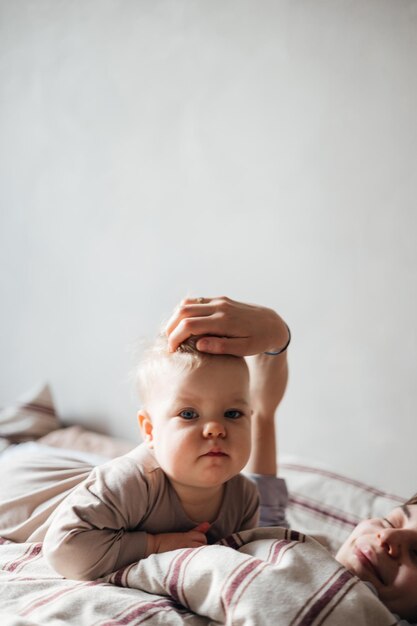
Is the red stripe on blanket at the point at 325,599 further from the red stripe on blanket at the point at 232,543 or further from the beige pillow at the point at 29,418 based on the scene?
the beige pillow at the point at 29,418

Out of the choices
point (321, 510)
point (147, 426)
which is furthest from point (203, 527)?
point (321, 510)

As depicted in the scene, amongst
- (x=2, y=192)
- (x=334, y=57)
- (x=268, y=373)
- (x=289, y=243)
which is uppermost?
(x=334, y=57)

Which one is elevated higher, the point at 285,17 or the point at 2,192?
the point at 285,17

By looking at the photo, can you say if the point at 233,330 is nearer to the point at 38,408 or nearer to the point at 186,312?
the point at 186,312

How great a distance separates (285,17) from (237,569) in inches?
54.8

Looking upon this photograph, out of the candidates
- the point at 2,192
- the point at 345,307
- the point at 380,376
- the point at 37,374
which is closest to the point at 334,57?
the point at 345,307

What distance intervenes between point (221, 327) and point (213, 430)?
160 mm

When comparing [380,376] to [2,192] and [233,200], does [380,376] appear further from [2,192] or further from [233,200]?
[2,192]

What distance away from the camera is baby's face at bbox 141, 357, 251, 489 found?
1.07 meters

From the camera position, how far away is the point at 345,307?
71.6 inches

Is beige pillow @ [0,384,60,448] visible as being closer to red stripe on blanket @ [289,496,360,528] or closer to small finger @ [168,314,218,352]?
red stripe on blanket @ [289,496,360,528]

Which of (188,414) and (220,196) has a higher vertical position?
(220,196)

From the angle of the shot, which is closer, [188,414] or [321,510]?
[188,414]

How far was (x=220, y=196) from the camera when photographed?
2004 millimetres
